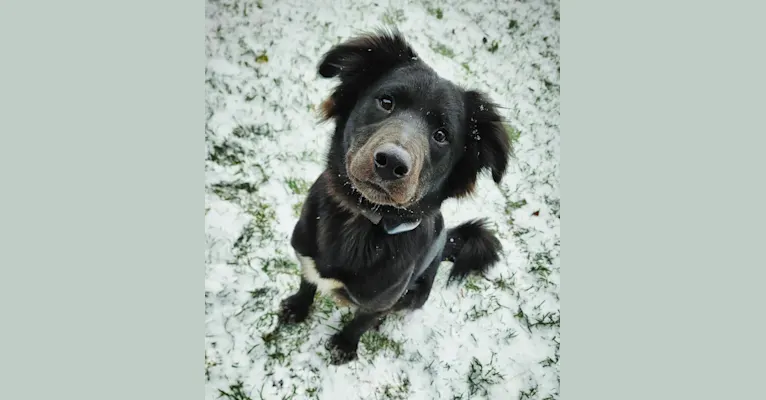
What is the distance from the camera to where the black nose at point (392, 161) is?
1.93m

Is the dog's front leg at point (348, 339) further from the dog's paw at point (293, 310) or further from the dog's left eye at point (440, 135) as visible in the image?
the dog's left eye at point (440, 135)

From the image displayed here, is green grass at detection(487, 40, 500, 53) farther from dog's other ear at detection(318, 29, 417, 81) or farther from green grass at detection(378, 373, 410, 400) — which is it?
green grass at detection(378, 373, 410, 400)

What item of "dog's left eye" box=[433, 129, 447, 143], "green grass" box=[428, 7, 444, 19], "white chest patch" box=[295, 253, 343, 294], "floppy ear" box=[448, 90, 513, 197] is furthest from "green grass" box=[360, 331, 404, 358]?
"green grass" box=[428, 7, 444, 19]

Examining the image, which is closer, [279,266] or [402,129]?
[402,129]

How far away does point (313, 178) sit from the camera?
3367 millimetres

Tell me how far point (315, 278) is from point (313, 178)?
84cm

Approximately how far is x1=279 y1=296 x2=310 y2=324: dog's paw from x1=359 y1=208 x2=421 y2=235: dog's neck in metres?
0.95

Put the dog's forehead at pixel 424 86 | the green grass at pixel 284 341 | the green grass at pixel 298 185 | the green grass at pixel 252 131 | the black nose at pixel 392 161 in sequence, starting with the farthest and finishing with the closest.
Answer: the green grass at pixel 298 185 < the green grass at pixel 252 131 < the green grass at pixel 284 341 < the dog's forehead at pixel 424 86 < the black nose at pixel 392 161

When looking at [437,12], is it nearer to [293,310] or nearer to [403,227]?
[403,227]

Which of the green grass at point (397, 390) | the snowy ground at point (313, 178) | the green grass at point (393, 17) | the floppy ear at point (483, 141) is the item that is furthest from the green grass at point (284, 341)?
the green grass at point (393, 17)

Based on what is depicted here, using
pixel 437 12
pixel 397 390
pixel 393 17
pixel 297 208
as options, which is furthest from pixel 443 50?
pixel 397 390

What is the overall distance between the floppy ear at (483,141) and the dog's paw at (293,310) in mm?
1340

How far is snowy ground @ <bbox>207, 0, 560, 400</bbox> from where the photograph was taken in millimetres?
2949

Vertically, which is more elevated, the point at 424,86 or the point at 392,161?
the point at 424,86
